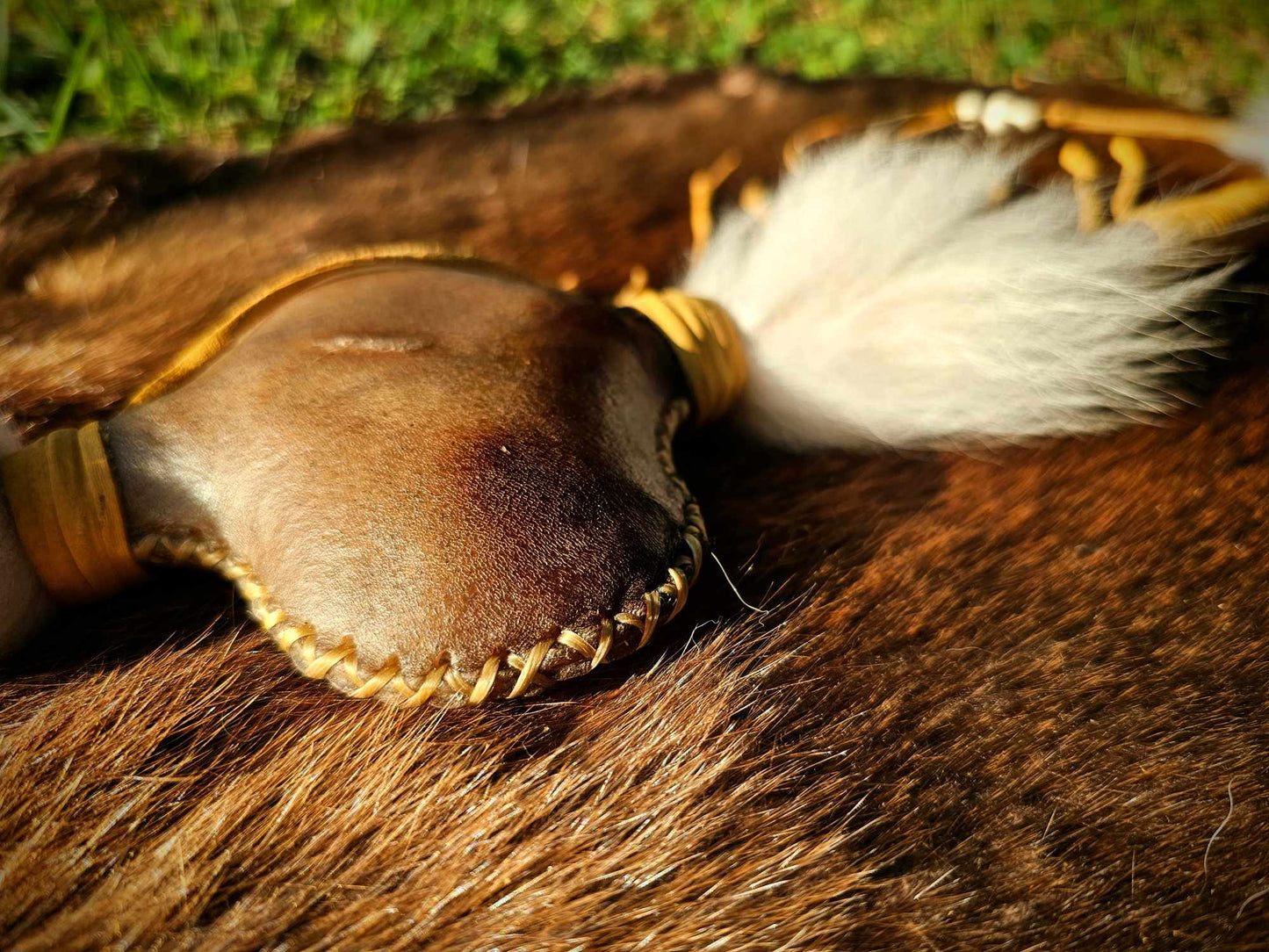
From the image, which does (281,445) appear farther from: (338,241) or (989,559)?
(989,559)

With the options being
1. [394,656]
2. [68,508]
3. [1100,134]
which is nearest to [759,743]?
[394,656]

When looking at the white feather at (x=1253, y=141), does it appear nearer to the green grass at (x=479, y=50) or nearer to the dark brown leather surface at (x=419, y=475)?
the green grass at (x=479, y=50)

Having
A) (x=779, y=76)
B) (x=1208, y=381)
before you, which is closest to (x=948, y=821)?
(x=1208, y=381)

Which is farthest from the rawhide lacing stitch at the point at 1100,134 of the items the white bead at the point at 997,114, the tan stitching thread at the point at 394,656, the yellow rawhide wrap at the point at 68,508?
the yellow rawhide wrap at the point at 68,508

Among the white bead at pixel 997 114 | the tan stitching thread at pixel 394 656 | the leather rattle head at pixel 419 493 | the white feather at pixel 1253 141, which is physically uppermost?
the white bead at pixel 997 114

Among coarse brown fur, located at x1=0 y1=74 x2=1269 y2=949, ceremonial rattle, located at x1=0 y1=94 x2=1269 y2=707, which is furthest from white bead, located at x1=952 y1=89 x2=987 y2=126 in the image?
coarse brown fur, located at x1=0 y1=74 x2=1269 y2=949

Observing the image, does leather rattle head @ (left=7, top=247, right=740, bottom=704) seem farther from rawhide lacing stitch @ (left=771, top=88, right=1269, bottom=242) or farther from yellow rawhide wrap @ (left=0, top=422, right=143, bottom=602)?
rawhide lacing stitch @ (left=771, top=88, right=1269, bottom=242)
